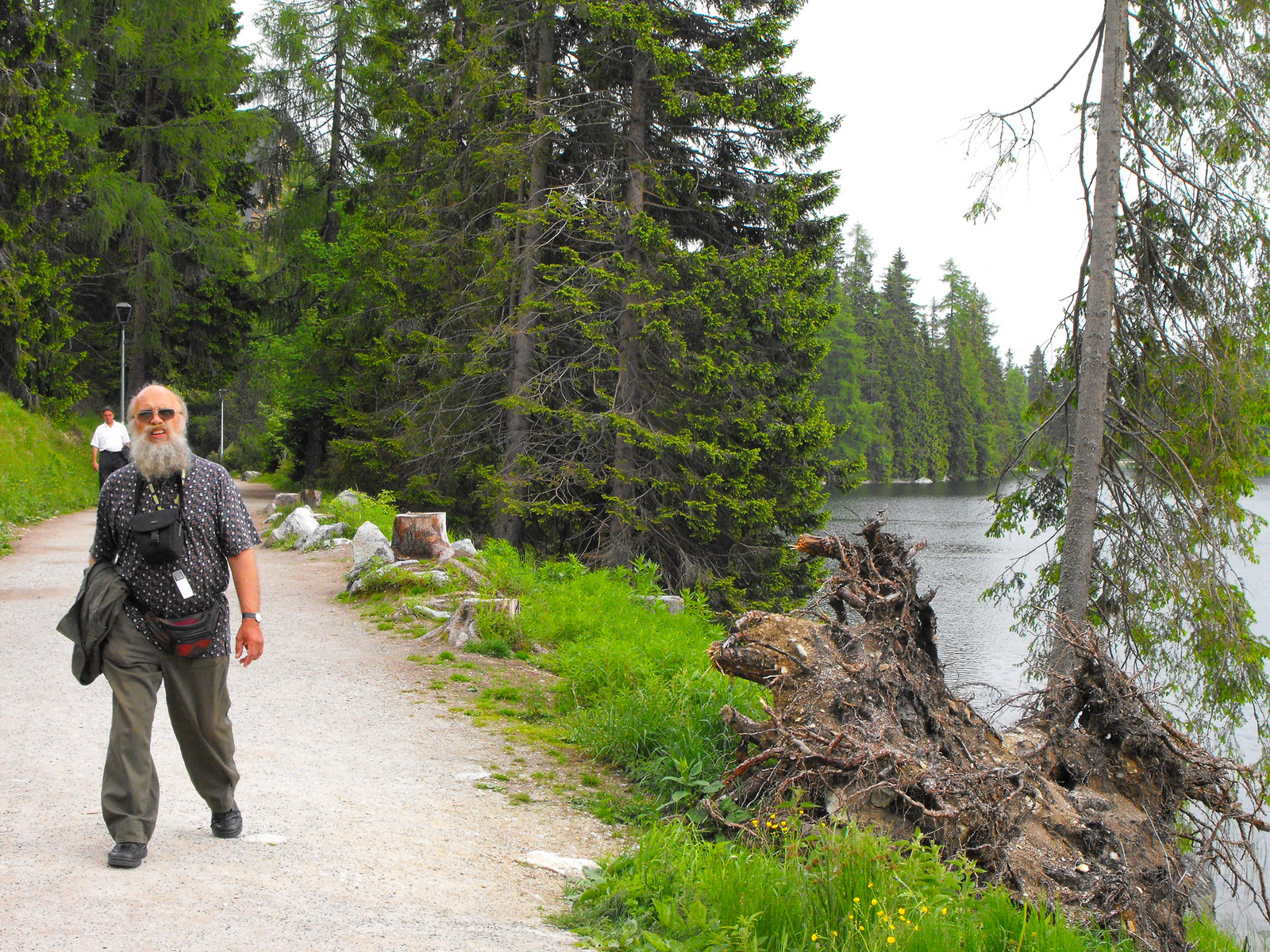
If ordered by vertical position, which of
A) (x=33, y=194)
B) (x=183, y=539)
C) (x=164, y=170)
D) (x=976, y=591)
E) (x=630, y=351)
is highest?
(x=164, y=170)

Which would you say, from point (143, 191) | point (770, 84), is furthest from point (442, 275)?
point (143, 191)

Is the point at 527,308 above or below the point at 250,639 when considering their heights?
above

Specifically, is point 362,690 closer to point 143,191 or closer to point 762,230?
point 762,230

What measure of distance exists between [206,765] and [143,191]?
81.9 ft

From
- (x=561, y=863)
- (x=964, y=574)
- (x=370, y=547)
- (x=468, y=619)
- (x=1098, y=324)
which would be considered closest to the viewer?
(x=561, y=863)

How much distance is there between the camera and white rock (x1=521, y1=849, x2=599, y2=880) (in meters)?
4.53

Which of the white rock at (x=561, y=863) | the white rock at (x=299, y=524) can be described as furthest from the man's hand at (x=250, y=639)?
the white rock at (x=299, y=524)

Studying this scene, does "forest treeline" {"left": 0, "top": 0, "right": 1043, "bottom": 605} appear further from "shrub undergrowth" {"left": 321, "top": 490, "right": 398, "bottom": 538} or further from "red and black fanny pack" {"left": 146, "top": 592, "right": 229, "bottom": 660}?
"red and black fanny pack" {"left": 146, "top": 592, "right": 229, "bottom": 660}

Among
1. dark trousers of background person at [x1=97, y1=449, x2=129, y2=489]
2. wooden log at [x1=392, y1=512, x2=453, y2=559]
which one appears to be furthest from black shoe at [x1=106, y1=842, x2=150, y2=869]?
dark trousers of background person at [x1=97, y1=449, x2=129, y2=489]

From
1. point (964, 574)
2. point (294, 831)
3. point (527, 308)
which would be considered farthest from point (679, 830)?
point (964, 574)

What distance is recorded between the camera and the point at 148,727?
4.00 metres

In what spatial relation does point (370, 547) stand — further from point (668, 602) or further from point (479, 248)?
point (479, 248)

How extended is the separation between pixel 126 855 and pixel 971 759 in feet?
14.6

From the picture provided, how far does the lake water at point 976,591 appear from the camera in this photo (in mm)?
10831
